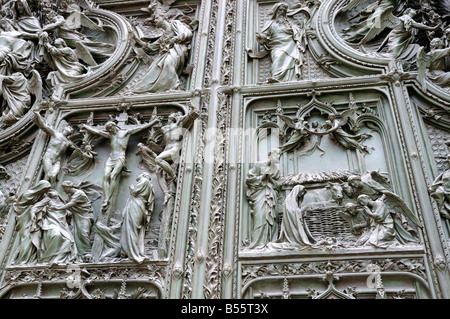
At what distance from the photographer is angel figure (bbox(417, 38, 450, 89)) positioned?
29.1ft

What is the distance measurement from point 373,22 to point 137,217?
605 cm

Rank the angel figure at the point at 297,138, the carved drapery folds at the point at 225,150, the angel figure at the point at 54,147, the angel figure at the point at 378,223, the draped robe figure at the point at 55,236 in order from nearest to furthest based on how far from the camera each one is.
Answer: the angel figure at the point at 378,223 < the carved drapery folds at the point at 225,150 < the draped robe figure at the point at 55,236 < the angel figure at the point at 297,138 < the angel figure at the point at 54,147

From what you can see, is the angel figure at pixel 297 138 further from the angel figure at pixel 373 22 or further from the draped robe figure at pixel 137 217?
the angel figure at pixel 373 22

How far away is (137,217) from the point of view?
7648mm

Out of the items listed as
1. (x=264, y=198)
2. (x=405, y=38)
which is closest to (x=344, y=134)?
(x=264, y=198)

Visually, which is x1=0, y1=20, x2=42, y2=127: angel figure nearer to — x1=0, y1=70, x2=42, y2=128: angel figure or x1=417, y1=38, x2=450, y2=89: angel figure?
x1=0, y1=70, x2=42, y2=128: angel figure

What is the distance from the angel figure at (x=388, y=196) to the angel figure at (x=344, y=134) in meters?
0.69

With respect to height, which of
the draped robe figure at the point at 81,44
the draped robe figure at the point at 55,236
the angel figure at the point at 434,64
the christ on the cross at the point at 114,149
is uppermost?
the draped robe figure at the point at 81,44

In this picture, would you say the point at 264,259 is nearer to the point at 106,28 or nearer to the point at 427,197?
the point at 427,197

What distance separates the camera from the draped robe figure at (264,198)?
24.5 feet

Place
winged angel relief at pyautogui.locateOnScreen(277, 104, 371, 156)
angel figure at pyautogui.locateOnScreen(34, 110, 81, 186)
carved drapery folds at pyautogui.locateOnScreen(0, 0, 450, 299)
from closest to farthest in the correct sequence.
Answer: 1. carved drapery folds at pyautogui.locateOnScreen(0, 0, 450, 299)
2. winged angel relief at pyautogui.locateOnScreen(277, 104, 371, 156)
3. angel figure at pyautogui.locateOnScreen(34, 110, 81, 186)

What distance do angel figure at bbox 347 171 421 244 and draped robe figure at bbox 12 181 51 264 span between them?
4897 mm

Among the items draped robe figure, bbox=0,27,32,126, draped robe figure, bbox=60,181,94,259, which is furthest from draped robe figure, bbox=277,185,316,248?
draped robe figure, bbox=0,27,32,126

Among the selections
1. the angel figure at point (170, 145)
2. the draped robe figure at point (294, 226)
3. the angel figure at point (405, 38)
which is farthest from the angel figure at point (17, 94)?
the angel figure at point (405, 38)
